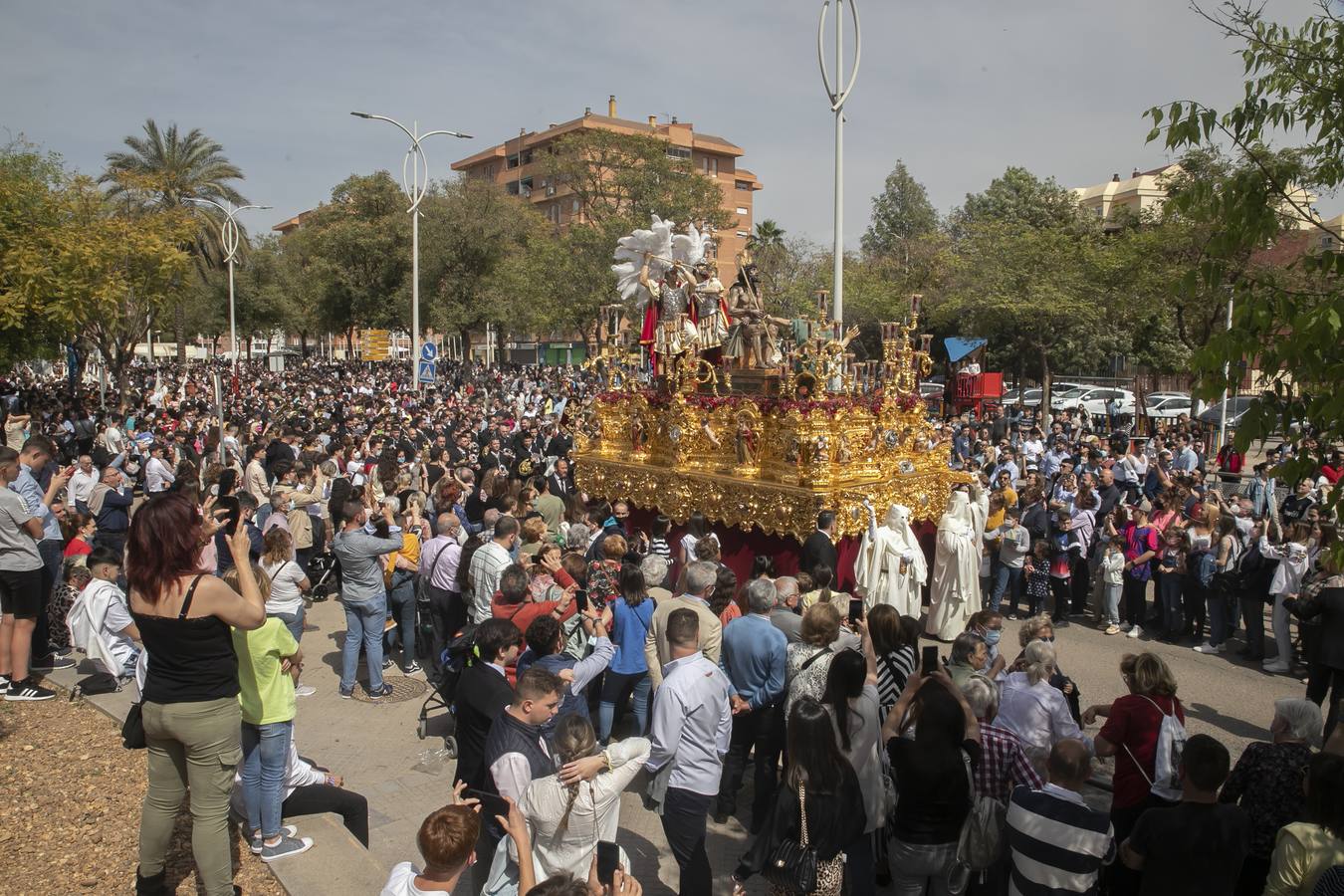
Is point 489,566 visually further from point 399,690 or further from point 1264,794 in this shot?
point 1264,794

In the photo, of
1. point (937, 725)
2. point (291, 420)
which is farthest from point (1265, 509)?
point (291, 420)

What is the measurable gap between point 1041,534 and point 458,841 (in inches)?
392

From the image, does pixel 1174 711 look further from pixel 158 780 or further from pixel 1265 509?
pixel 1265 509

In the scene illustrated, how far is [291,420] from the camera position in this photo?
20.3m

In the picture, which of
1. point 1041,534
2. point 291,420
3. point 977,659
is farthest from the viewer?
point 291,420

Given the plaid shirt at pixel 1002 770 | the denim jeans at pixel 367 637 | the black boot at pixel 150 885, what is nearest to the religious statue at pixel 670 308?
the denim jeans at pixel 367 637

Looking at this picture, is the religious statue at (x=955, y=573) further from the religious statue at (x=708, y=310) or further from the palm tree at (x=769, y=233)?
the palm tree at (x=769, y=233)

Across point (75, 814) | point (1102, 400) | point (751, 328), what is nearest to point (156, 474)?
point (751, 328)

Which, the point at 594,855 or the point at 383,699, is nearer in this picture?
the point at 594,855

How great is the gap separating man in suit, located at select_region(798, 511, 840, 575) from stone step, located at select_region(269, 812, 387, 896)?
5412mm

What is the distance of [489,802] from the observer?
13.9 feet

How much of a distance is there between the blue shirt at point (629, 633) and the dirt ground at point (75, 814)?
2.71 m

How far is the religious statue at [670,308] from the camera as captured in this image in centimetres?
1431

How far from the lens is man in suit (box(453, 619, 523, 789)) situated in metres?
4.65
